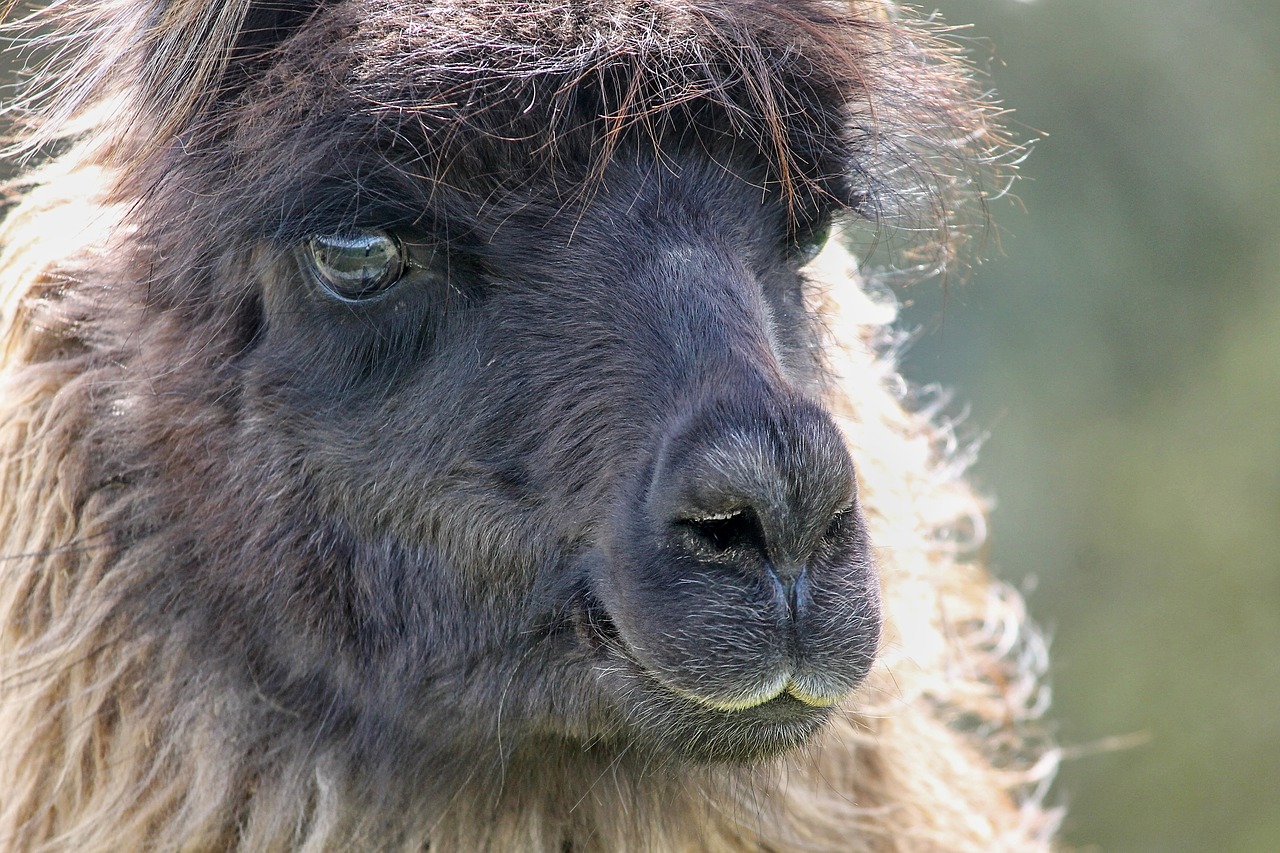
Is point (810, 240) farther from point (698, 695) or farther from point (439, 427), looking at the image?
point (698, 695)

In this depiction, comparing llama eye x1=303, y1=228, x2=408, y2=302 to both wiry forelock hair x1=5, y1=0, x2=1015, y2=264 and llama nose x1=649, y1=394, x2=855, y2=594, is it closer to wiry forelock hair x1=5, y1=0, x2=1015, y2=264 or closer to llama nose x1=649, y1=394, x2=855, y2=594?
wiry forelock hair x1=5, y1=0, x2=1015, y2=264

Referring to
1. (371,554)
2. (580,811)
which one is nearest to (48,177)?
(371,554)

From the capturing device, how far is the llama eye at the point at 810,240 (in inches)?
87.8

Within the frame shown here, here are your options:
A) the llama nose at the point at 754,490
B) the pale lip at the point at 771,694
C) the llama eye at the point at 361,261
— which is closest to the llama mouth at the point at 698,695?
the pale lip at the point at 771,694

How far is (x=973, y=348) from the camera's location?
5.63 metres

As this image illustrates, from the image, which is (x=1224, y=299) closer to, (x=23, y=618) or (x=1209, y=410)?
(x=1209, y=410)

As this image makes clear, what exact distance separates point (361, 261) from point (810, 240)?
31.0 inches

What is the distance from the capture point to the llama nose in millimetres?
1592

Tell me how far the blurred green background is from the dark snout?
405 centimetres

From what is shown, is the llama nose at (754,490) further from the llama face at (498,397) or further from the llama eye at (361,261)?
the llama eye at (361,261)

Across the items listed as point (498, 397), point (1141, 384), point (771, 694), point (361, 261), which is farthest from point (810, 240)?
point (1141, 384)


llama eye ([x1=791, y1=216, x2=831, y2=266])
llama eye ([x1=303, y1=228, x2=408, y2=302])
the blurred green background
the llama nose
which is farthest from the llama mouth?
the blurred green background

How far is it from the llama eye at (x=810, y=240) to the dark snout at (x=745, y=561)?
1.97ft

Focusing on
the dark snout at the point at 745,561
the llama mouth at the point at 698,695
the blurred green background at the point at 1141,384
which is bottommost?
the blurred green background at the point at 1141,384
